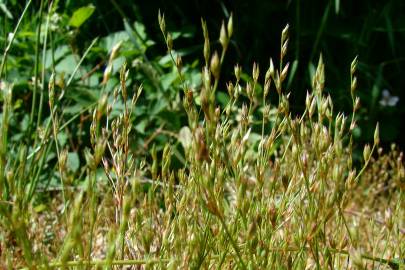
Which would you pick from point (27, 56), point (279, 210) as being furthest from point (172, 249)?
point (27, 56)

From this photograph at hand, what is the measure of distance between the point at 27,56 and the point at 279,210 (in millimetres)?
1943

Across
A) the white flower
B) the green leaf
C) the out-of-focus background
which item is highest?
the green leaf

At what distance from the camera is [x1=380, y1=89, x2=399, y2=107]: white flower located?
3.31 metres

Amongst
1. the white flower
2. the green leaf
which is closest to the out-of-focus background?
the white flower

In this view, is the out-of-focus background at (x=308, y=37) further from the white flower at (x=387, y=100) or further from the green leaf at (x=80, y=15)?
the green leaf at (x=80, y=15)

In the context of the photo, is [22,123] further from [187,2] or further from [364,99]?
[364,99]

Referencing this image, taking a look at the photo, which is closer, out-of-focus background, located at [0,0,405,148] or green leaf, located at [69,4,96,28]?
green leaf, located at [69,4,96,28]

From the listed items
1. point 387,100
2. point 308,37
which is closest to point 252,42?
point 308,37

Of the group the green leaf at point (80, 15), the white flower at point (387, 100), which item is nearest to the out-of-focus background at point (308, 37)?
the white flower at point (387, 100)

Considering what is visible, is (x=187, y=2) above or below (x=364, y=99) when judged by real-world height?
above

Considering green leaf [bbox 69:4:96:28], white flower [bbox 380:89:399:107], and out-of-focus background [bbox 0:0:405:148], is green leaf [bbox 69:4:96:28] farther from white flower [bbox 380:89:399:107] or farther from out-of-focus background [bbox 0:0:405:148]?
white flower [bbox 380:89:399:107]

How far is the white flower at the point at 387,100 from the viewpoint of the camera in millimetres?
3314

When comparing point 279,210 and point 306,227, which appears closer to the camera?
point 306,227

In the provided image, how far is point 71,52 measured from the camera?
2867 mm
